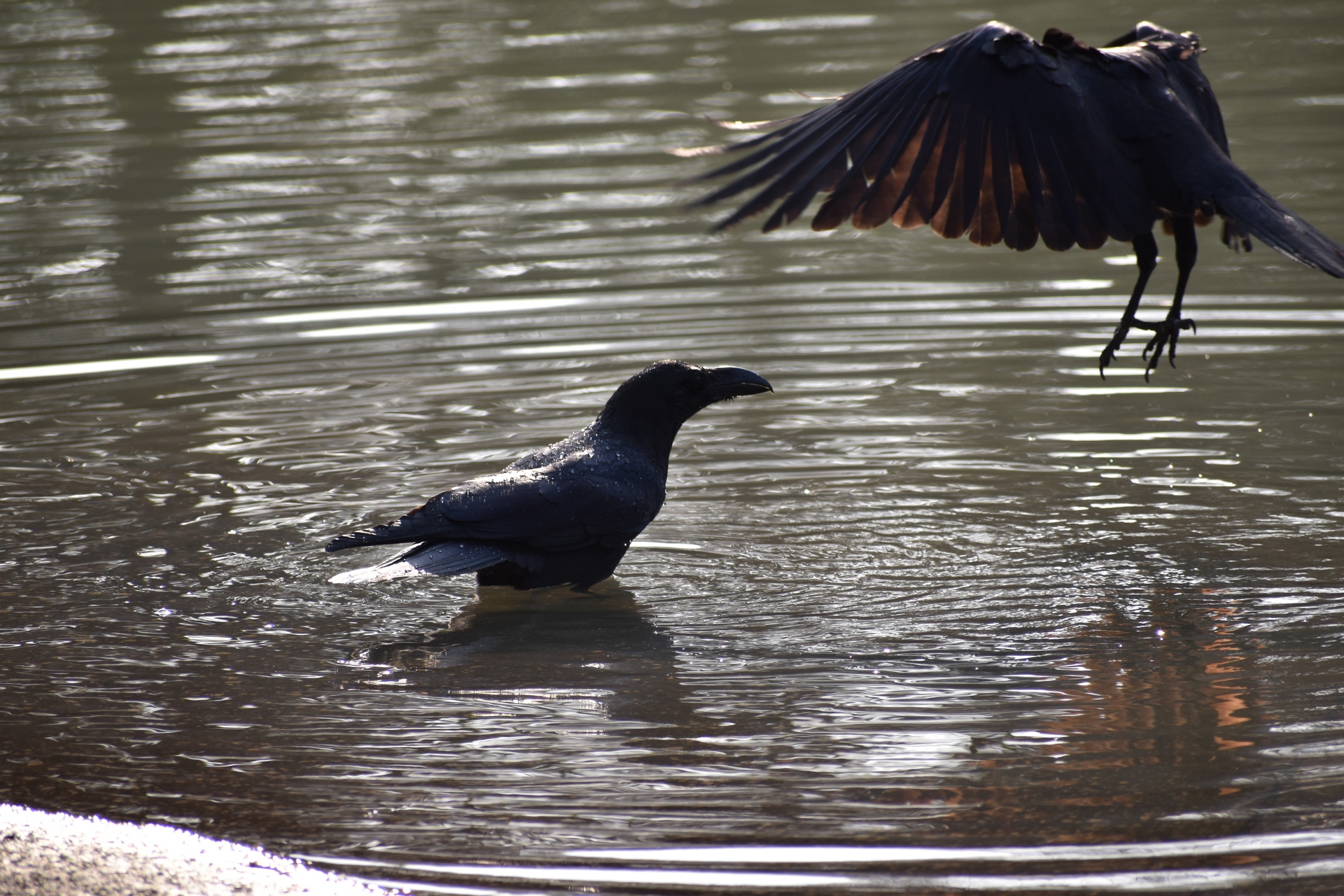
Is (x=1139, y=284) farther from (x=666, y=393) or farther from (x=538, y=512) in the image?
(x=538, y=512)

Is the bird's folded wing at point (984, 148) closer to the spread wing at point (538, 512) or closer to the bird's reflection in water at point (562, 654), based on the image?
the spread wing at point (538, 512)

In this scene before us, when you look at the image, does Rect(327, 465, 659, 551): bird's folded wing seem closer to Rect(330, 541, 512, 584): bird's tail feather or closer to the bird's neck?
Rect(330, 541, 512, 584): bird's tail feather

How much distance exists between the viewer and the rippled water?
4.12 m

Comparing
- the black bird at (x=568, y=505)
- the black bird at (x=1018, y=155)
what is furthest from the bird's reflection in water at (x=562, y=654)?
the black bird at (x=1018, y=155)

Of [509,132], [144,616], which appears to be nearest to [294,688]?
[144,616]

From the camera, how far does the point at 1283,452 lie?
22.6ft

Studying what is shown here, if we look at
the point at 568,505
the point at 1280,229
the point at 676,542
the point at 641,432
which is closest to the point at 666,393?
the point at 641,432

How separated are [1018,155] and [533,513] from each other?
2165 mm

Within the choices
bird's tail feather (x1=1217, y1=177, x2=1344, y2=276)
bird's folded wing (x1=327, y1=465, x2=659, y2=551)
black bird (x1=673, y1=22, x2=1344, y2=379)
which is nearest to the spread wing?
bird's folded wing (x1=327, y1=465, x2=659, y2=551)

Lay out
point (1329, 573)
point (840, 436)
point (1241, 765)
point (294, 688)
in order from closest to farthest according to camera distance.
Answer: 1. point (1241, 765)
2. point (294, 688)
3. point (1329, 573)
4. point (840, 436)

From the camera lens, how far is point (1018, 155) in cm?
554

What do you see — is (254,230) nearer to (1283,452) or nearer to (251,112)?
(251,112)

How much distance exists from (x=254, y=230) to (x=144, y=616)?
273 inches

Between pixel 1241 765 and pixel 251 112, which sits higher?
pixel 251 112
